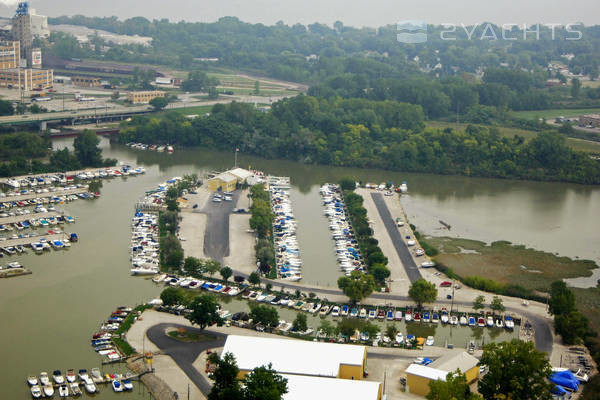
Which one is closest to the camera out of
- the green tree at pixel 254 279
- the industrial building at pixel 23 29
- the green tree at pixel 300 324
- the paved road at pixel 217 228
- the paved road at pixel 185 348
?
the paved road at pixel 185 348

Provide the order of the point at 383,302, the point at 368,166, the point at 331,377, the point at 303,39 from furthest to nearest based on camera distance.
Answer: the point at 303,39
the point at 368,166
the point at 383,302
the point at 331,377

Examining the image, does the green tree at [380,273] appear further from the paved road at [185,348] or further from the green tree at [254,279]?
the paved road at [185,348]

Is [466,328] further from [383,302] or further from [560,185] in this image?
[560,185]

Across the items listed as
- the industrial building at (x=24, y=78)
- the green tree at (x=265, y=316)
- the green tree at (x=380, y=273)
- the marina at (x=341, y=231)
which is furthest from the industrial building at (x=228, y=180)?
the industrial building at (x=24, y=78)

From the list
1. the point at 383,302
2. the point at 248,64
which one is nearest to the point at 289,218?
the point at 383,302

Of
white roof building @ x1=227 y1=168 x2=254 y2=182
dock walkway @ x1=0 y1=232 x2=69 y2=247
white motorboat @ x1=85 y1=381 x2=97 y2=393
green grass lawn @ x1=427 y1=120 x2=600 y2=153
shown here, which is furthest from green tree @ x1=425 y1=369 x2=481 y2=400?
green grass lawn @ x1=427 y1=120 x2=600 y2=153

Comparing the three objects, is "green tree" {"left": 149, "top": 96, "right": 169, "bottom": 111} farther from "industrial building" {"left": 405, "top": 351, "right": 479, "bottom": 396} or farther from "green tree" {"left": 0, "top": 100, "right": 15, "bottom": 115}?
"industrial building" {"left": 405, "top": 351, "right": 479, "bottom": 396}

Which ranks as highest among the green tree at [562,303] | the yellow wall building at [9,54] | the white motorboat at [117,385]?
the yellow wall building at [9,54]
